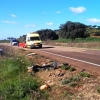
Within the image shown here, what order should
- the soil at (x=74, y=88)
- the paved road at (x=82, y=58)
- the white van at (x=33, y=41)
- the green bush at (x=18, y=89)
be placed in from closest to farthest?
the soil at (x=74, y=88) → the green bush at (x=18, y=89) → the paved road at (x=82, y=58) → the white van at (x=33, y=41)

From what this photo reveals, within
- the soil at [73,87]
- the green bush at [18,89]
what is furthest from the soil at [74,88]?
the green bush at [18,89]

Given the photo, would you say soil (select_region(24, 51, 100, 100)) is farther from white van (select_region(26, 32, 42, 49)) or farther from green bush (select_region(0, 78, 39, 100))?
white van (select_region(26, 32, 42, 49))

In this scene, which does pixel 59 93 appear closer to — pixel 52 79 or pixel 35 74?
pixel 52 79

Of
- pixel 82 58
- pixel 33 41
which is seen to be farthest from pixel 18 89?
pixel 33 41

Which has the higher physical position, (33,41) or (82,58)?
(33,41)

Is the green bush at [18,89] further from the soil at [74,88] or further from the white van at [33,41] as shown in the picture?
the white van at [33,41]

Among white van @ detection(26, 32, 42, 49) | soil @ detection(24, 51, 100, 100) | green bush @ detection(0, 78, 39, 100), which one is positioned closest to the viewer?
soil @ detection(24, 51, 100, 100)

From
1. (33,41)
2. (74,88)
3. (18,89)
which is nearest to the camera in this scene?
(74,88)

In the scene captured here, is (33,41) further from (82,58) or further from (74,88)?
(74,88)

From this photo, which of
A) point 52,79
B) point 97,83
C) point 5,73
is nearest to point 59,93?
point 97,83

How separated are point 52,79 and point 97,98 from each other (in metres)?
3.33

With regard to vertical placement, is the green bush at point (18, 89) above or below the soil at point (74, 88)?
below

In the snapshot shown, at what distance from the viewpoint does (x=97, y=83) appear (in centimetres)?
Answer: 804

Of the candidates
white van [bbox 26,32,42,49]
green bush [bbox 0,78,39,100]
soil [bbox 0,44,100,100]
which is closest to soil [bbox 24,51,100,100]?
soil [bbox 0,44,100,100]
